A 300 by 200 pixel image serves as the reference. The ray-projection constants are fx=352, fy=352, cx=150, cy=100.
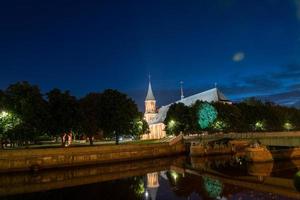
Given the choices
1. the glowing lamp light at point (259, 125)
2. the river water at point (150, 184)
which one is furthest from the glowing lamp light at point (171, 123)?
the river water at point (150, 184)

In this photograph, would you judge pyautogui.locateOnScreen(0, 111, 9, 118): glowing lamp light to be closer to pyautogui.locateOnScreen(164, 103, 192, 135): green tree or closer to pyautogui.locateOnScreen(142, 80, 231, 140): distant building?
pyautogui.locateOnScreen(164, 103, 192, 135): green tree

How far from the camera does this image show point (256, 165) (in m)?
61.0

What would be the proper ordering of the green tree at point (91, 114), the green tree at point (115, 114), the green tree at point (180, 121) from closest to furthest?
the green tree at point (91, 114)
the green tree at point (115, 114)
the green tree at point (180, 121)

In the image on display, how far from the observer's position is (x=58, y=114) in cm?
7812

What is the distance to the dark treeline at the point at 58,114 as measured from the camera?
69.6 meters

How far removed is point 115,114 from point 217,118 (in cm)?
4453

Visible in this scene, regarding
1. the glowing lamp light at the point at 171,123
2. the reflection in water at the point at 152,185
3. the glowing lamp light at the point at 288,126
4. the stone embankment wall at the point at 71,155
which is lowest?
the reflection in water at the point at 152,185

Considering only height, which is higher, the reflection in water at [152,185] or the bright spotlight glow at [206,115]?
the bright spotlight glow at [206,115]

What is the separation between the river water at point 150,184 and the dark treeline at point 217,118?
5942cm

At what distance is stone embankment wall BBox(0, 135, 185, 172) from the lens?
5550 centimetres

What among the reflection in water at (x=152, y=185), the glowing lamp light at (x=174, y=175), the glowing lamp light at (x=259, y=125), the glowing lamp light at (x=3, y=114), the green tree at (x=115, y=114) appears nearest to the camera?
the reflection in water at (x=152, y=185)

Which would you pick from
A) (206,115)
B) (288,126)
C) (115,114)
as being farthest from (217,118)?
(288,126)

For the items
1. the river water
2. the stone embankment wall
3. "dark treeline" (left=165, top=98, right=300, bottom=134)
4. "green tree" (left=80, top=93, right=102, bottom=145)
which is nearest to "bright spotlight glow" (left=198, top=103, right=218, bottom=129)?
"dark treeline" (left=165, top=98, right=300, bottom=134)

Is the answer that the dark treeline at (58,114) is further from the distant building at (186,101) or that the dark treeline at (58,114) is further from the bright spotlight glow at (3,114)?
the distant building at (186,101)
